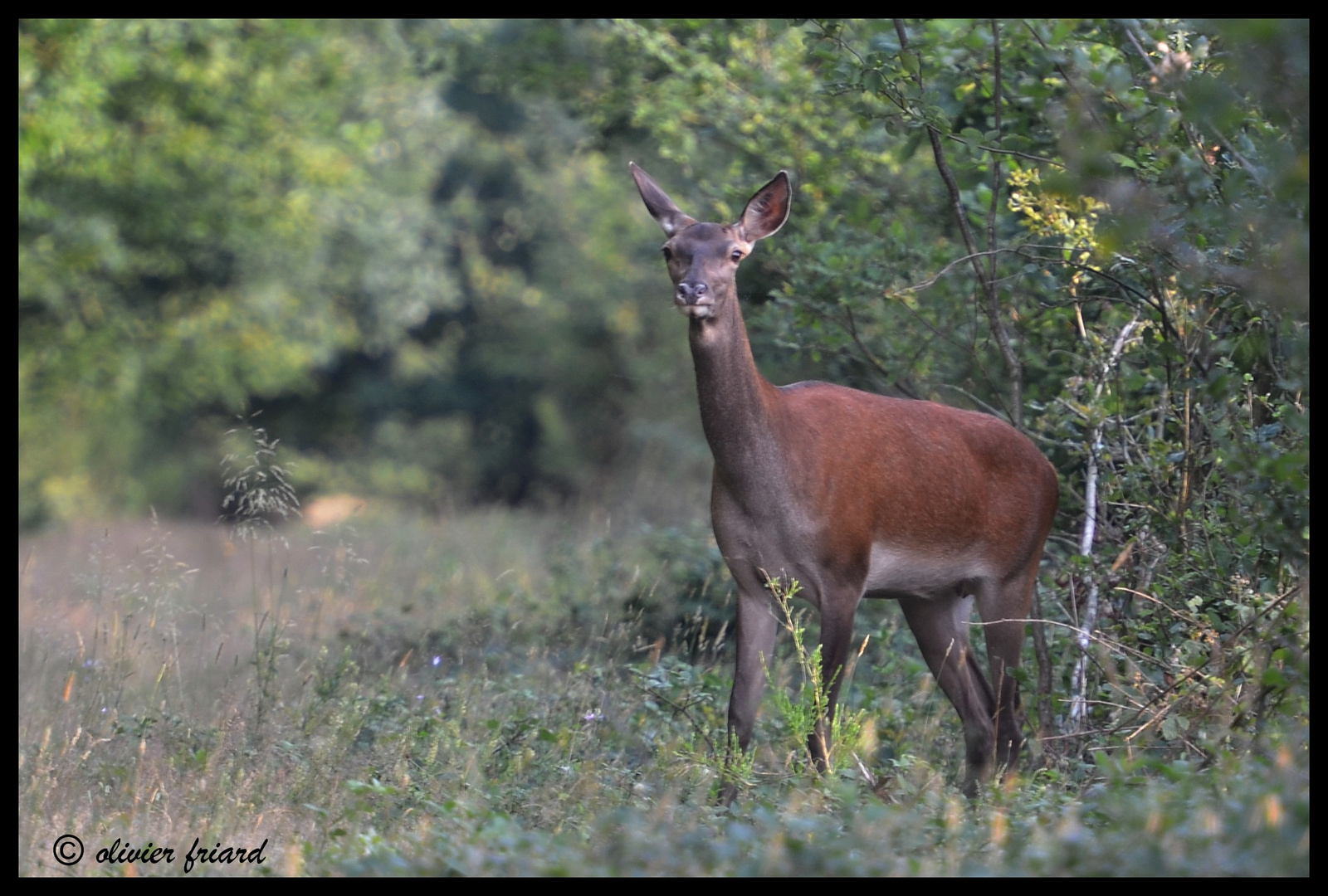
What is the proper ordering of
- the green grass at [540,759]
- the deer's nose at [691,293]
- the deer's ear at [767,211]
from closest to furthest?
the green grass at [540,759]
the deer's nose at [691,293]
the deer's ear at [767,211]

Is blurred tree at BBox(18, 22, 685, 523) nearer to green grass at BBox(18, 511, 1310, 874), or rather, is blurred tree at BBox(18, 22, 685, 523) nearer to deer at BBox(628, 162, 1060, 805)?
green grass at BBox(18, 511, 1310, 874)

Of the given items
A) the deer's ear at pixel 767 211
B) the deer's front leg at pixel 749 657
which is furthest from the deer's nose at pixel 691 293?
the deer's front leg at pixel 749 657

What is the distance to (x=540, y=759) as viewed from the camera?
643cm

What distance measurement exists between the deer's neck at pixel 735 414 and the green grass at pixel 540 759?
1.07 m

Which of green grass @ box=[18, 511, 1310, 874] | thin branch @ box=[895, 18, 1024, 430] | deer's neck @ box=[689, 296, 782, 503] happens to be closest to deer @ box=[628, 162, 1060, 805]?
deer's neck @ box=[689, 296, 782, 503]

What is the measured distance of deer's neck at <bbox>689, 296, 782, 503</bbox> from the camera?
6.41 meters

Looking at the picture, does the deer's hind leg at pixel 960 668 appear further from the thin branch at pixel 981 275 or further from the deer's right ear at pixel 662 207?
the deer's right ear at pixel 662 207

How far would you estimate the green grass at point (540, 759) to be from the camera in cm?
406

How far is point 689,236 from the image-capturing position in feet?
21.1

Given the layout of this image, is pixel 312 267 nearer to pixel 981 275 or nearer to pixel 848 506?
pixel 981 275

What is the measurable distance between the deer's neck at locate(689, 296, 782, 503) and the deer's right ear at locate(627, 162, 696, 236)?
0.52 meters
